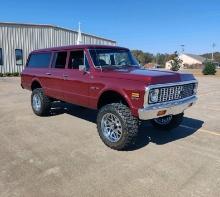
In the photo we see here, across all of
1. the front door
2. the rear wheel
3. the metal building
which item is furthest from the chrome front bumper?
the metal building

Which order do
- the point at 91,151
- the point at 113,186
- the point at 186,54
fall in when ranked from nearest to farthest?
the point at 113,186 < the point at 91,151 < the point at 186,54

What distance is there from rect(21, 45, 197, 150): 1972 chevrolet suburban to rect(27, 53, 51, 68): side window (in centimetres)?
3

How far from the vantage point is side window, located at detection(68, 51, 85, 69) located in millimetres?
6719

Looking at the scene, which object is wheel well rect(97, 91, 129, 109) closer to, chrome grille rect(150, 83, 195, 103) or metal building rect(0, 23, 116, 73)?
chrome grille rect(150, 83, 195, 103)

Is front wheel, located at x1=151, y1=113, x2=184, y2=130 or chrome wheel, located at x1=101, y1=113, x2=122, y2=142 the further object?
front wheel, located at x1=151, y1=113, x2=184, y2=130

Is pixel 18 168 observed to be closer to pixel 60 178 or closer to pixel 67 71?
pixel 60 178

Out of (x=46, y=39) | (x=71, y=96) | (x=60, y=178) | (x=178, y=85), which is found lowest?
(x=60, y=178)

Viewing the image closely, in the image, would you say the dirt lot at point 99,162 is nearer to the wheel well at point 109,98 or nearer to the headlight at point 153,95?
the wheel well at point 109,98

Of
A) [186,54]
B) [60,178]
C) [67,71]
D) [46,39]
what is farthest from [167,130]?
[186,54]

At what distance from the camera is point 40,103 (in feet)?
27.4

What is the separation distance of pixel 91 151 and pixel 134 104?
129cm

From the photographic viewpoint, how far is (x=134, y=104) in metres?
5.22

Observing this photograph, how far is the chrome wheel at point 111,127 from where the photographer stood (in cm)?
568

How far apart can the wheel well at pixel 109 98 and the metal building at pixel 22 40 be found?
70.4 feet
